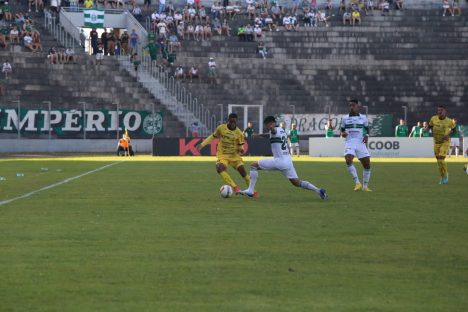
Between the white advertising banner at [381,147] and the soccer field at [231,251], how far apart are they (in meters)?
33.7

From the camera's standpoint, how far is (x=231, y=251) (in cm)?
Result: 1323

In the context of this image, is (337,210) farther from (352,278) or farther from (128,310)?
(128,310)

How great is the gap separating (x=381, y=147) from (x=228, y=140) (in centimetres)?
3510

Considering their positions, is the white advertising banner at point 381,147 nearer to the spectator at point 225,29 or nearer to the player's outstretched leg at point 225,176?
the spectator at point 225,29

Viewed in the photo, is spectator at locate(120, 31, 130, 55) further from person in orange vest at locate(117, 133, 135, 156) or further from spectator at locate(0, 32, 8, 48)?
person in orange vest at locate(117, 133, 135, 156)

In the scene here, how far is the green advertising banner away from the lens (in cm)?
→ 5981

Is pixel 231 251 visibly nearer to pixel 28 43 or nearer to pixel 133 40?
pixel 28 43

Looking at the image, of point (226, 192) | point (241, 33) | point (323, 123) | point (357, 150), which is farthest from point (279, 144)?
point (241, 33)

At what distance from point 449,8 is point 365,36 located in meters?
7.02

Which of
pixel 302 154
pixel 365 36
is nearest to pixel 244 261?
pixel 302 154

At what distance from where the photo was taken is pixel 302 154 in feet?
208

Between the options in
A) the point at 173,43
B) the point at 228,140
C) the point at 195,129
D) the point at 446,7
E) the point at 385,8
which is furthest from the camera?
the point at 446,7

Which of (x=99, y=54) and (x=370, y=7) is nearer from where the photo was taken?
(x=99, y=54)

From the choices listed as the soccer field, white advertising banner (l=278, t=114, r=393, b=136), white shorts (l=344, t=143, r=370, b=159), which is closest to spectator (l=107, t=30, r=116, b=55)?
white advertising banner (l=278, t=114, r=393, b=136)
